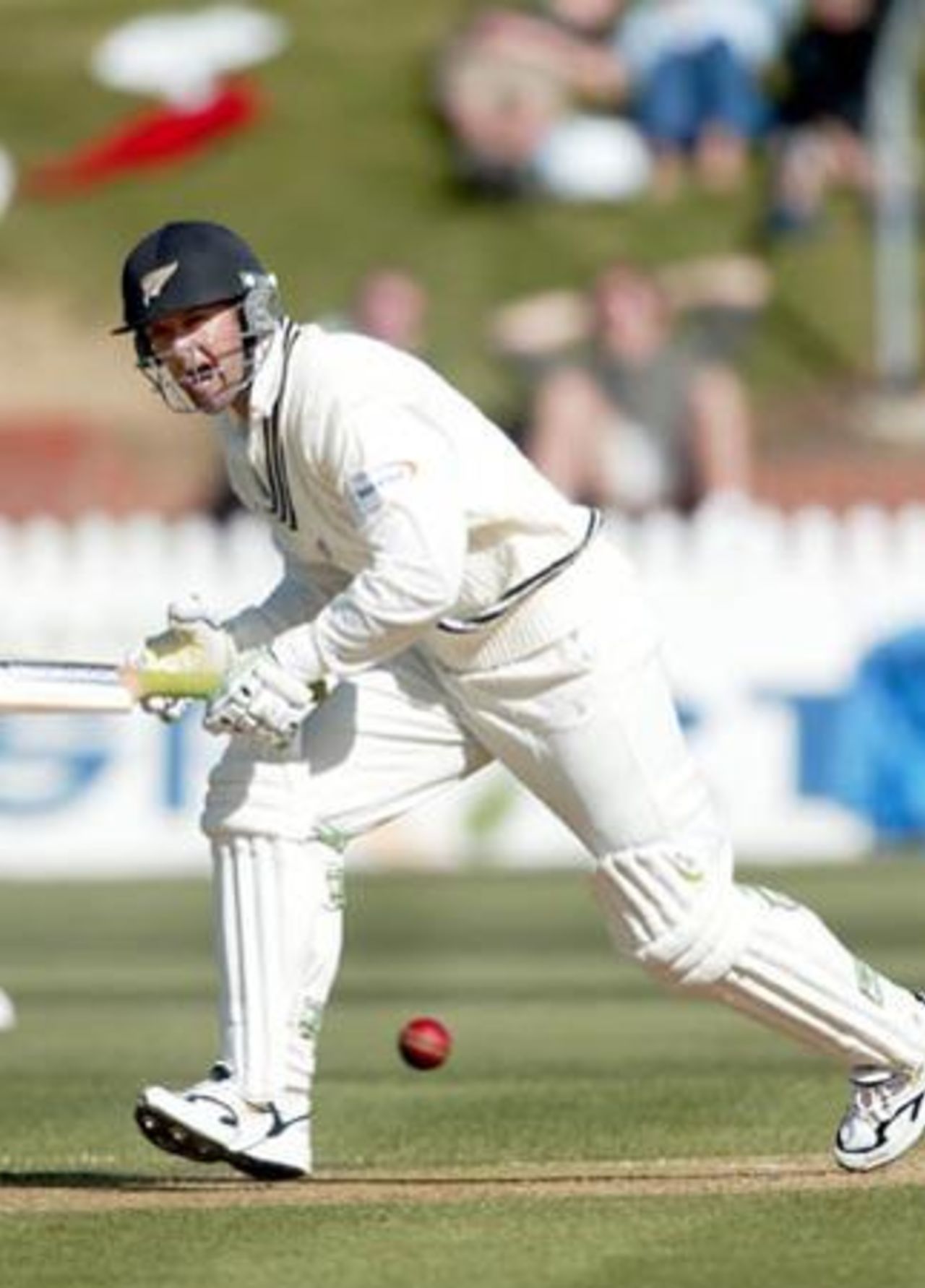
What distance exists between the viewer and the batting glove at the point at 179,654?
817cm

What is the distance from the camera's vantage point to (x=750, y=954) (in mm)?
8164

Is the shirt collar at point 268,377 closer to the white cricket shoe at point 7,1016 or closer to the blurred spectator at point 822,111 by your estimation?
the white cricket shoe at point 7,1016

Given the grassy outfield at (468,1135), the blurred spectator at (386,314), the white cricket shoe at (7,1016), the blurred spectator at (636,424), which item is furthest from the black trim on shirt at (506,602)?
the blurred spectator at (636,424)

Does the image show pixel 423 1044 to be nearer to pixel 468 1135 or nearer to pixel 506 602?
pixel 468 1135

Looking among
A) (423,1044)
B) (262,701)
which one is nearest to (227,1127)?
(262,701)

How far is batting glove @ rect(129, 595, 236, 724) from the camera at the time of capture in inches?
322

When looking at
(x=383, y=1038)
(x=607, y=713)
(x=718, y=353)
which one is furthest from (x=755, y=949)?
(x=718, y=353)

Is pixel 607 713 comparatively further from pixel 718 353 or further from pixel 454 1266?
pixel 718 353

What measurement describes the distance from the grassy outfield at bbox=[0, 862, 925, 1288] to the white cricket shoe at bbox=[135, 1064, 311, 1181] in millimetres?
66

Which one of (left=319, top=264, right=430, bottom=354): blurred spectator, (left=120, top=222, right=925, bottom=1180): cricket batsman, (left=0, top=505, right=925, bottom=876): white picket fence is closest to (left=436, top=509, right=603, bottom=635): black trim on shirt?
(left=120, top=222, right=925, bottom=1180): cricket batsman

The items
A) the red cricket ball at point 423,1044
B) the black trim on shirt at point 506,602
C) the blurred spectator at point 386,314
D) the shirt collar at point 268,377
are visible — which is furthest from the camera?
the blurred spectator at point 386,314

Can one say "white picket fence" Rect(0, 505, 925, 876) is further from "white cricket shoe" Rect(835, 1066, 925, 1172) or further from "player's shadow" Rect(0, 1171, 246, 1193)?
"white cricket shoe" Rect(835, 1066, 925, 1172)

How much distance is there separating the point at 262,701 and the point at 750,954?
39.4 inches

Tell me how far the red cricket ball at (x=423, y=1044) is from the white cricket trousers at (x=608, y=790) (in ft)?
2.74
